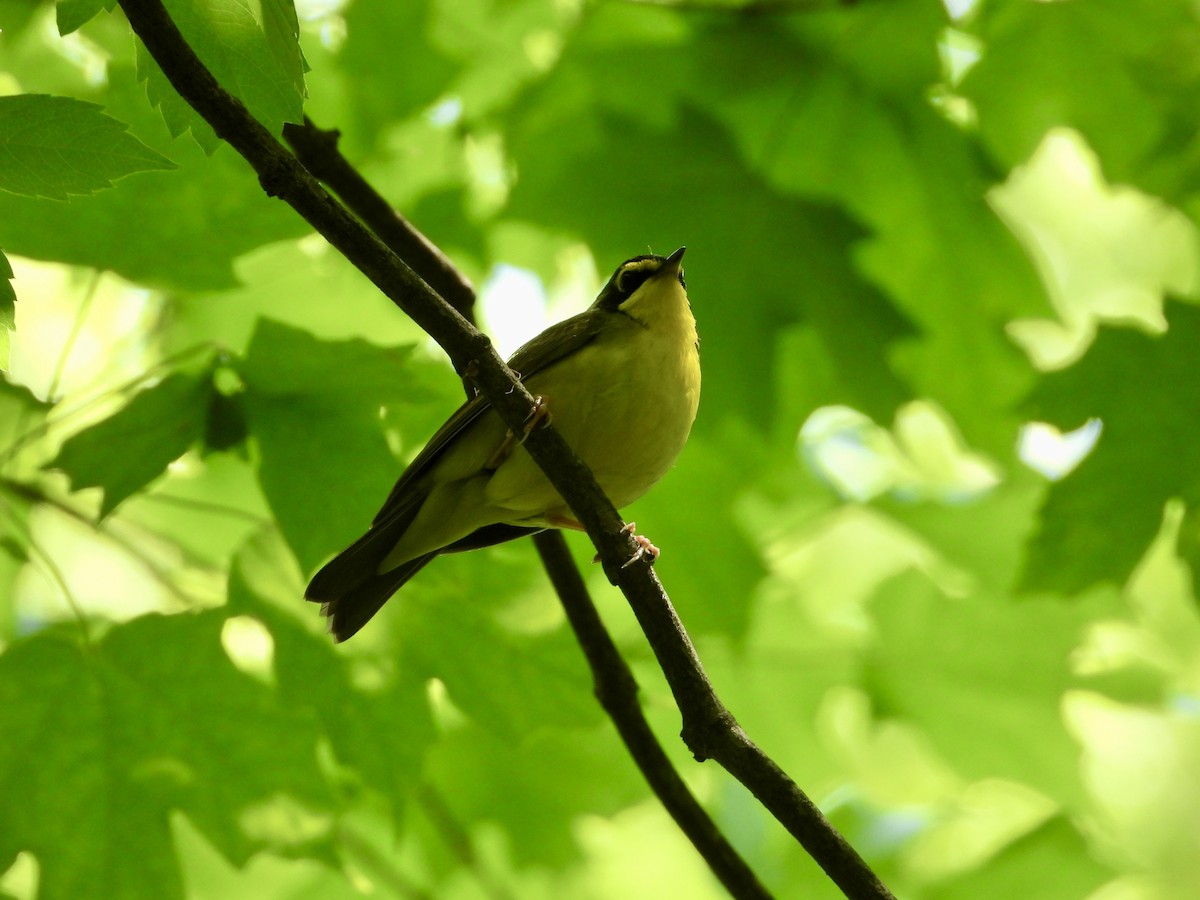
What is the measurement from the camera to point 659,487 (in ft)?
14.1

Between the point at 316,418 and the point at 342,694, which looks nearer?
the point at 316,418

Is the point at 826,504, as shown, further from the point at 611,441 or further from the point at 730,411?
the point at 611,441

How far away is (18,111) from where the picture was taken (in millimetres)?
2271

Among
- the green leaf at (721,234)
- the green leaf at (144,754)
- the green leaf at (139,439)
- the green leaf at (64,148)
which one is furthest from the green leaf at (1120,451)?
the green leaf at (64,148)

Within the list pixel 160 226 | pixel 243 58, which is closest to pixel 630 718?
pixel 160 226

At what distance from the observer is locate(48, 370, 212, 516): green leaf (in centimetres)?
327

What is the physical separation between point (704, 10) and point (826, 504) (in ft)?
6.50

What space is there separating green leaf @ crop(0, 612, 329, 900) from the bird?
0.41 meters

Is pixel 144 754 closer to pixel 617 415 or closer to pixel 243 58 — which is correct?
pixel 617 415

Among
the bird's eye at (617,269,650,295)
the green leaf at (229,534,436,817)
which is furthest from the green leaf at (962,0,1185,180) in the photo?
the green leaf at (229,534,436,817)

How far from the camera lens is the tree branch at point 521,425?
225 centimetres

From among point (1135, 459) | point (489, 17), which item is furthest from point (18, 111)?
point (1135, 459)

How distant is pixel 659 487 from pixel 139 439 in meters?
1.82

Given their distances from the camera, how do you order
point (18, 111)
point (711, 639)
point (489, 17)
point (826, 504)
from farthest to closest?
1. point (826, 504)
2. point (489, 17)
3. point (711, 639)
4. point (18, 111)
